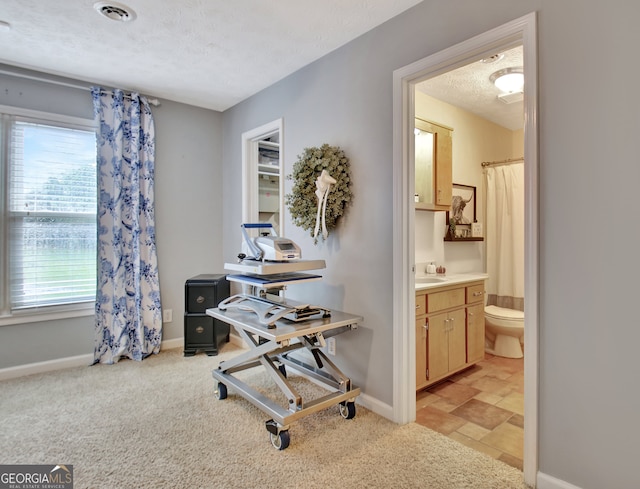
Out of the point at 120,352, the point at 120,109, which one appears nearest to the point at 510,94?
the point at 120,109

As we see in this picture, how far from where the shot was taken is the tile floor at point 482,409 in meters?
2.08

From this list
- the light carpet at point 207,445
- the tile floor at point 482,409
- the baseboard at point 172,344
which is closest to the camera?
the light carpet at point 207,445

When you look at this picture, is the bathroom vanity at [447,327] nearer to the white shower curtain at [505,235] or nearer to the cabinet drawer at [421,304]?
the cabinet drawer at [421,304]

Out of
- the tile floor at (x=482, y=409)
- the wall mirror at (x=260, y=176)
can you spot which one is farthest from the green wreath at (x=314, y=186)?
the tile floor at (x=482, y=409)

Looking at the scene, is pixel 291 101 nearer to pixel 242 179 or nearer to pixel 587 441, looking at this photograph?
pixel 242 179

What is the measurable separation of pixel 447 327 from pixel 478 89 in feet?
6.93

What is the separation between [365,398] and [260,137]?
8.56 feet

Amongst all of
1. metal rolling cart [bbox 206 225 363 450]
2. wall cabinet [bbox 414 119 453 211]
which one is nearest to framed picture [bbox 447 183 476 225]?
wall cabinet [bbox 414 119 453 211]

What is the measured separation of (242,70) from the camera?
2998mm

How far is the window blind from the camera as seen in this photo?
296 cm

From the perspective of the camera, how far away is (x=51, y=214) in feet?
10.2

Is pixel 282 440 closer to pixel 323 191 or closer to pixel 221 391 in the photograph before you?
pixel 221 391

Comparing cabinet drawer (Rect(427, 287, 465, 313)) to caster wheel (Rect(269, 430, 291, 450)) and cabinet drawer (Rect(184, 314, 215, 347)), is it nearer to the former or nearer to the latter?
caster wheel (Rect(269, 430, 291, 450))

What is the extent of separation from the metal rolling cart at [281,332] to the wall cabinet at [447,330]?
0.60 m
